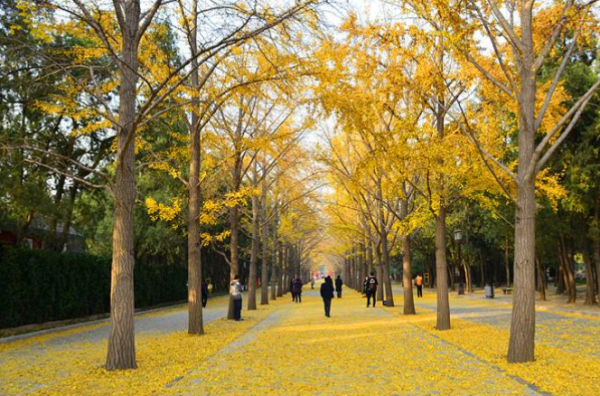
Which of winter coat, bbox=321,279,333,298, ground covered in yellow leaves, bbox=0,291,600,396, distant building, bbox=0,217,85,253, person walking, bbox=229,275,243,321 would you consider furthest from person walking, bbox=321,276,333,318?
distant building, bbox=0,217,85,253

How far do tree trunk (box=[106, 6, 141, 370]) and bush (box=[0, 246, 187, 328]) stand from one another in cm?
850

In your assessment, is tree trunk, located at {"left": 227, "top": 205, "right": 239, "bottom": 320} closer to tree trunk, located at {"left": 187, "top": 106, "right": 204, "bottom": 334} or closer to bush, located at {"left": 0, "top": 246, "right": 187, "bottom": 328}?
tree trunk, located at {"left": 187, "top": 106, "right": 204, "bottom": 334}

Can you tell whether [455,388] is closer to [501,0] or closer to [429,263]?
[501,0]

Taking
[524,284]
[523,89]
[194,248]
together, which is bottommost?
[524,284]

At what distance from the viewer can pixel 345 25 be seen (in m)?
13.3

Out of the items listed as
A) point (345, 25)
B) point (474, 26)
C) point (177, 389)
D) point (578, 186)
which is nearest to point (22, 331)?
point (177, 389)

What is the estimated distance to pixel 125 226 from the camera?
380 inches

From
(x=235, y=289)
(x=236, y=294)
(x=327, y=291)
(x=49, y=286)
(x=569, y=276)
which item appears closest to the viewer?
(x=49, y=286)

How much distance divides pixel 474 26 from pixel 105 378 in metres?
8.91

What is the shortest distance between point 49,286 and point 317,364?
516 inches

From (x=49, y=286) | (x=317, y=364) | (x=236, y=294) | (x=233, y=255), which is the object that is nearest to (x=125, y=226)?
(x=317, y=364)

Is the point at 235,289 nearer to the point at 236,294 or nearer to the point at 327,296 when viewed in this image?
the point at 236,294

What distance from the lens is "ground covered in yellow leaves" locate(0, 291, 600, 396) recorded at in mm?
Result: 7512

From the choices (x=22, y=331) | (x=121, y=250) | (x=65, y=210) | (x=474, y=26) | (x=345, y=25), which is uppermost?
(x=345, y=25)
